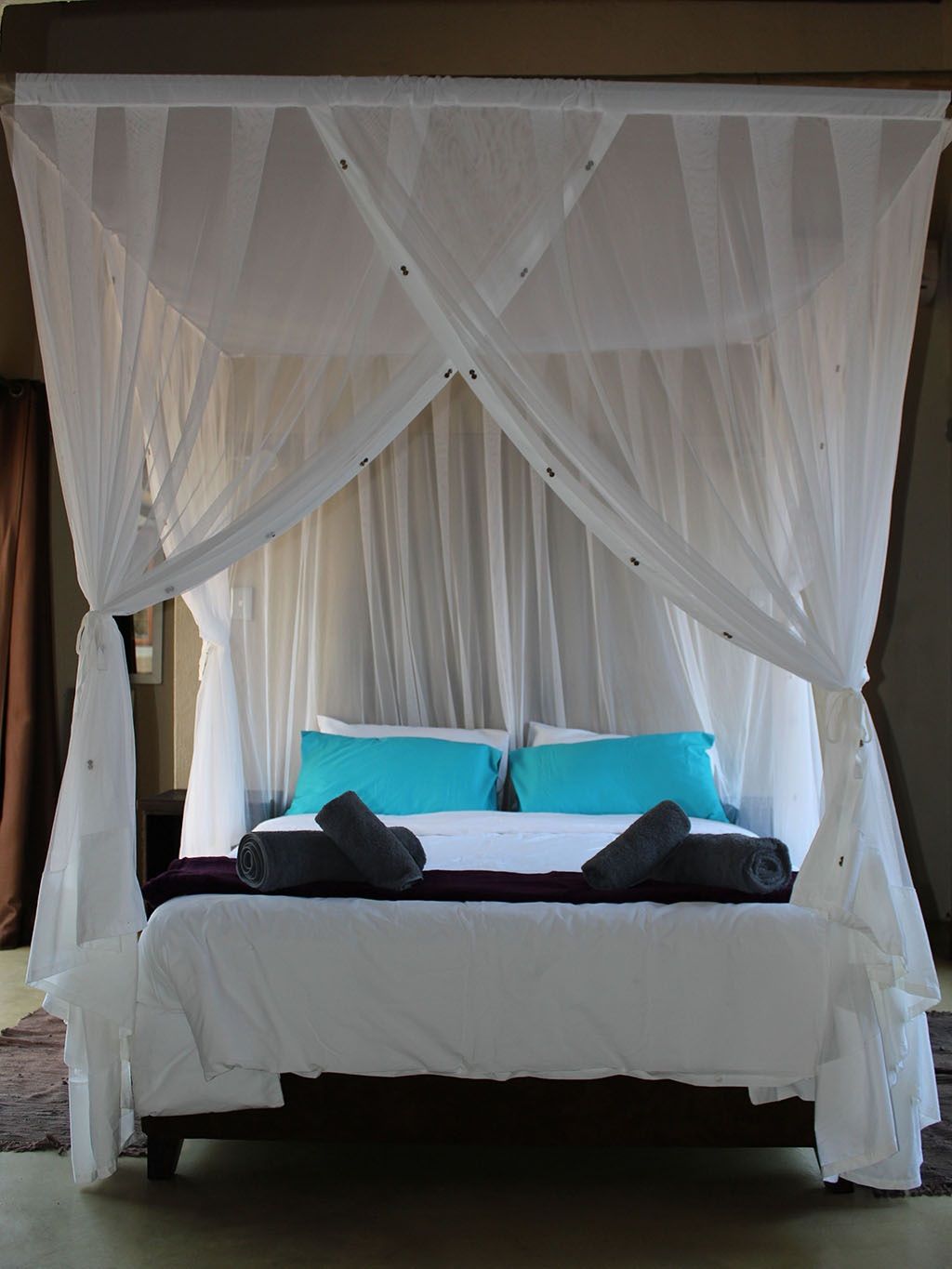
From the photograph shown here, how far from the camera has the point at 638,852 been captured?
115 inches

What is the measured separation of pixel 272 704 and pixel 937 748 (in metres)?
2.67

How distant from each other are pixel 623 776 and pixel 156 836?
171 centimetres

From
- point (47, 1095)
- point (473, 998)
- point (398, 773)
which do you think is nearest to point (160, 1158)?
point (47, 1095)

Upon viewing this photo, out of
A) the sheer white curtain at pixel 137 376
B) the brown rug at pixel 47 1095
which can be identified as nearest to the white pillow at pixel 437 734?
the brown rug at pixel 47 1095

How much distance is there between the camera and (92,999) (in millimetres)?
2703

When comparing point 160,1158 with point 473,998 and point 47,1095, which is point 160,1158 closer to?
point 47,1095

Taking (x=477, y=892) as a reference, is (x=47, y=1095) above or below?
below

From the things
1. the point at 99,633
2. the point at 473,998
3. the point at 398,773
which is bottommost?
the point at 473,998

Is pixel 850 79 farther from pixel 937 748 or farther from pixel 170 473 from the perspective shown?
pixel 937 748

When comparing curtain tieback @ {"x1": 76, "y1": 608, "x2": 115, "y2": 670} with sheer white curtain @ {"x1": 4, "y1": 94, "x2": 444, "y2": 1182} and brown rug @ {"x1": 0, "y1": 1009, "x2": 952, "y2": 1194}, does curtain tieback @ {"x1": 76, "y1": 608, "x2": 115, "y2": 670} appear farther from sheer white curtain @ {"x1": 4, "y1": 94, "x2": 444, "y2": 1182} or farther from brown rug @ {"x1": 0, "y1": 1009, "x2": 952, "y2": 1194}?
brown rug @ {"x1": 0, "y1": 1009, "x2": 952, "y2": 1194}

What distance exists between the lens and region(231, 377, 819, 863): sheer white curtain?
174 inches

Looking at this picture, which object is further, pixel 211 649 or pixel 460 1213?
pixel 211 649

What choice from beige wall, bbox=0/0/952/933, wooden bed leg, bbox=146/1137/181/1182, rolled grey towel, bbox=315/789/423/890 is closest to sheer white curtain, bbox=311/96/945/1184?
rolled grey towel, bbox=315/789/423/890

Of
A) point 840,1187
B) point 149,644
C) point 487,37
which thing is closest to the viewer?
point 840,1187
